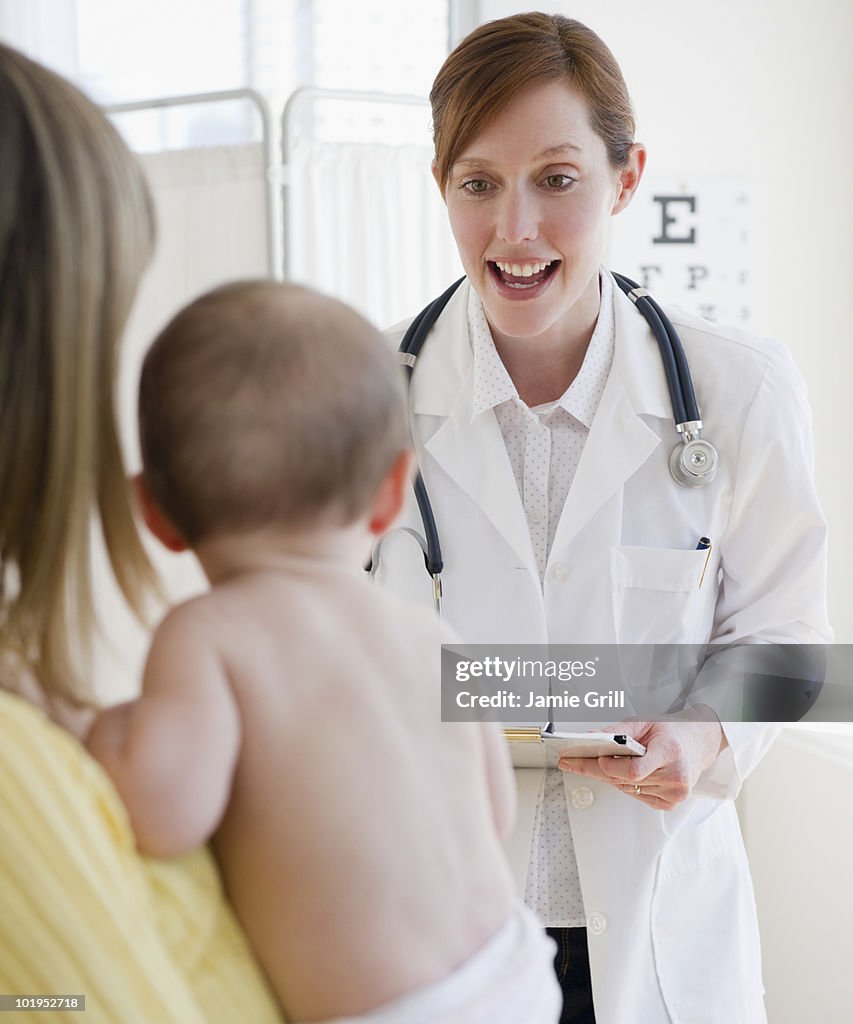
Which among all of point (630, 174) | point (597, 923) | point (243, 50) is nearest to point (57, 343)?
point (597, 923)

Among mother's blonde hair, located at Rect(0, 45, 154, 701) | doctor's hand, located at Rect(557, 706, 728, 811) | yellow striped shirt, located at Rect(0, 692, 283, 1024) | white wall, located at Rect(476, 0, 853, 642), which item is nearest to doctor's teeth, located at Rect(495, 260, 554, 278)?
doctor's hand, located at Rect(557, 706, 728, 811)

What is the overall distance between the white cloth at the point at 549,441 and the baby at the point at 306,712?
2.17 ft

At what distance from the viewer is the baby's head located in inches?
25.5

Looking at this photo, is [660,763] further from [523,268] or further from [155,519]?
[155,519]

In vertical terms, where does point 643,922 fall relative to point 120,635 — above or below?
above

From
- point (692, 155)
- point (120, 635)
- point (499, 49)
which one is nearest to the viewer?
point (499, 49)

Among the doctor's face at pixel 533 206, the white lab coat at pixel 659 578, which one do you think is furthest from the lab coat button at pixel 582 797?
the doctor's face at pixel 533 206

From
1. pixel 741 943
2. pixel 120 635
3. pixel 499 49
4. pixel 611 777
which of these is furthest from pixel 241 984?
pixel 120 635

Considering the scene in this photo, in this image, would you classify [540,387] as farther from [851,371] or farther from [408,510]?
[851,371]

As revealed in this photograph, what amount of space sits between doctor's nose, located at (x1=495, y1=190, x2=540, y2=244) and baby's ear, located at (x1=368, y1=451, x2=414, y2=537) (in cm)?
74

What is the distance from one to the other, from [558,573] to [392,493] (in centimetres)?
69

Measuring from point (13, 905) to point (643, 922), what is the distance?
0.99m

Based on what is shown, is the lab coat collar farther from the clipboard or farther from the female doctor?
the clipboard

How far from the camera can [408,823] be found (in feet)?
2.14
